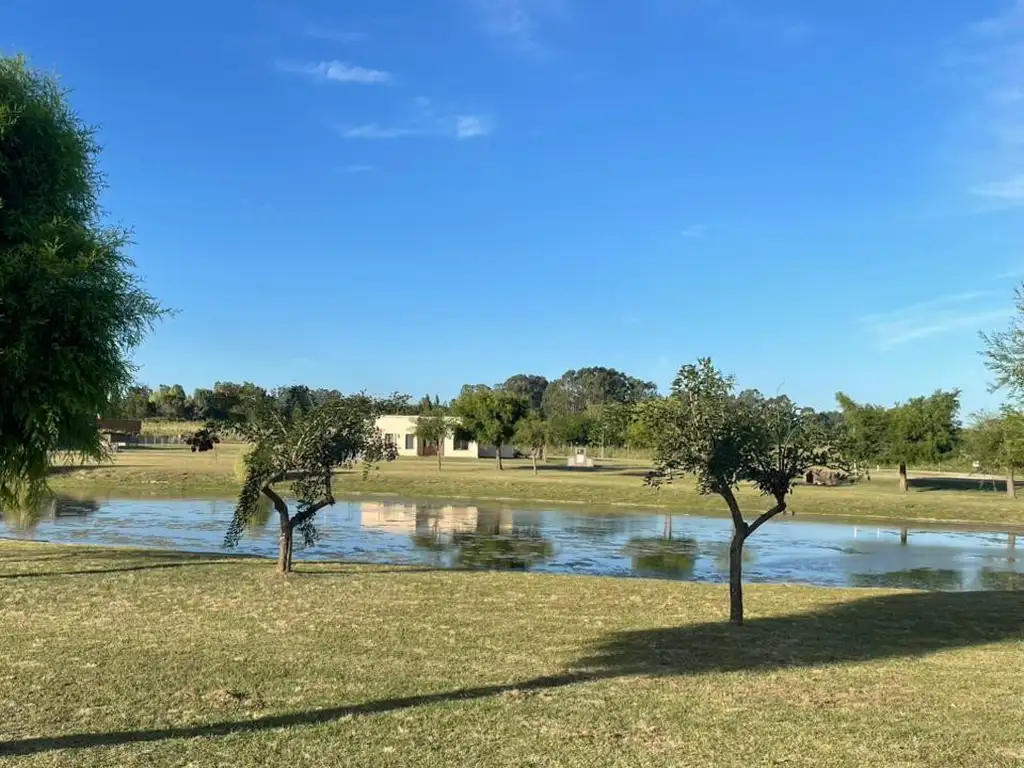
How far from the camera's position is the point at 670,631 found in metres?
13.8

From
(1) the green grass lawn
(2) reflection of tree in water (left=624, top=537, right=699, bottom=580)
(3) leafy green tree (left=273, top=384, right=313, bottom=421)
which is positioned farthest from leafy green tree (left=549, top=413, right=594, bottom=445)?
(1) the green grass lawn

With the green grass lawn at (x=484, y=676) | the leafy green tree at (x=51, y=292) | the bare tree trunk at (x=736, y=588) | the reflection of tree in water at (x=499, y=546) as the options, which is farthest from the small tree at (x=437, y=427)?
the leafy green tree at (x=51, y=292)

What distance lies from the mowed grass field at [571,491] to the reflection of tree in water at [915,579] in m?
16.9

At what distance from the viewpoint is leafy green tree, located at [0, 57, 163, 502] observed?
19.3 ft

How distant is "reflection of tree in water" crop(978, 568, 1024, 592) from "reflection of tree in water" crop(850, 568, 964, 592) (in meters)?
0.60

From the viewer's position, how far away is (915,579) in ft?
81.8

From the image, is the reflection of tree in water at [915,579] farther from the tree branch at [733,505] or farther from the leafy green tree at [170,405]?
the leafy green tree at [170,405]

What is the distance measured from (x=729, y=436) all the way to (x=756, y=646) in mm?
3151

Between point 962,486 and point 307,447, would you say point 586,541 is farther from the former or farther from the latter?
point 962,486

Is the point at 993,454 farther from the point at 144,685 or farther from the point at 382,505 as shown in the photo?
the point at 144,685

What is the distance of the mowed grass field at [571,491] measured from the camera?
4700cm

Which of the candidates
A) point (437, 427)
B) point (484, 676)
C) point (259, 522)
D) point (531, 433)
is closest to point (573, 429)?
point (531, 433)

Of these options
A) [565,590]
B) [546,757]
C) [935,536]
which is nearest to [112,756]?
[546,757]

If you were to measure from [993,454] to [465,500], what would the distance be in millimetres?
32803
